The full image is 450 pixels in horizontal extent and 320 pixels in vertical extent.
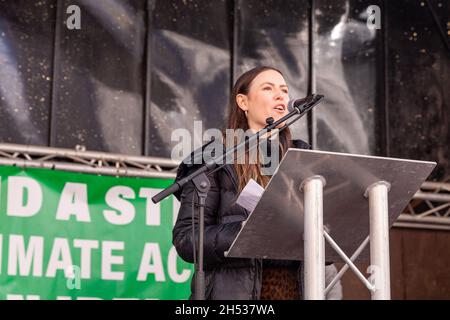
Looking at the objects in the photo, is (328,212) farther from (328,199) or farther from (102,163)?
(102,163)

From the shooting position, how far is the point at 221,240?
116 inches

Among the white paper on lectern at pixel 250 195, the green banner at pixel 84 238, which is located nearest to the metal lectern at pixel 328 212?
the white paper on lectern at pixel 250 195

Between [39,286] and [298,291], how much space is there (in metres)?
2.50

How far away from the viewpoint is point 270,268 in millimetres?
3078

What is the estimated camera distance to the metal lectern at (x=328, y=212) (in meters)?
2.57

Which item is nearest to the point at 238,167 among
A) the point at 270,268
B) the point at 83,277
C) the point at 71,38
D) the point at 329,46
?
the point at 270,268

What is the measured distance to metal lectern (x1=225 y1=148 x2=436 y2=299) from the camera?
8.42 feet

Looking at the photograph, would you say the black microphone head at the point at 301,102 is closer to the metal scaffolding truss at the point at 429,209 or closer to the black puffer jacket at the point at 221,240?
the black puffer jacket at the point at 221,240

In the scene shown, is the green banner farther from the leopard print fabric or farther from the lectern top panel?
the lectern top panel

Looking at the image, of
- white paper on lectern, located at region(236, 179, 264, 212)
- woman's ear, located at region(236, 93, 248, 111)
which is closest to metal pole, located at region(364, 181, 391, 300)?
white paper on lectern, located at region(236, 179, 264, 212)

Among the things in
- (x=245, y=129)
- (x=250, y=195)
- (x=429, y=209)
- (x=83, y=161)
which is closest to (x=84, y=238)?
(x=83, y=161)

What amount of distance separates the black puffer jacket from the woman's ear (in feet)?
1.01

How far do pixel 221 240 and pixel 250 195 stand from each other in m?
0.20
